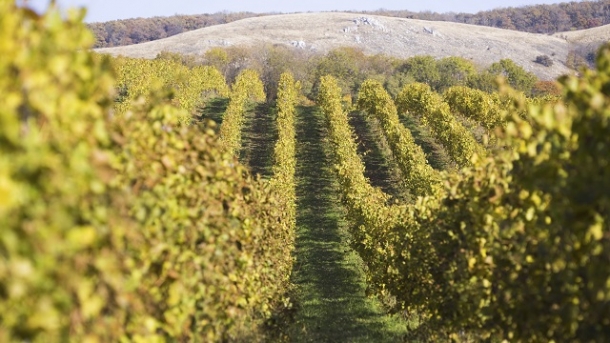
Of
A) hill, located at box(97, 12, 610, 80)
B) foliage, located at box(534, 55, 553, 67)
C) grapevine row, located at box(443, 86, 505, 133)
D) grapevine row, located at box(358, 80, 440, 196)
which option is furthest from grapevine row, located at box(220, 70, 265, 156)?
foliage, located at box(534, 55, 553, 67)

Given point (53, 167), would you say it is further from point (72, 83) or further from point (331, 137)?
point (331, 137)

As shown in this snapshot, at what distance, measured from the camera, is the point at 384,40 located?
506ft

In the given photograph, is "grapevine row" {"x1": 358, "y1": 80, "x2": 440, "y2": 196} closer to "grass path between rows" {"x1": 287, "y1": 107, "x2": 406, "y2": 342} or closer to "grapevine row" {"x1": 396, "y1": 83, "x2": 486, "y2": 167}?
"grapevine row" {"x1": 396, "y1": 83, "x2": 486, "y2": 167}

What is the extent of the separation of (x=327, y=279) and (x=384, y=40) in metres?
137

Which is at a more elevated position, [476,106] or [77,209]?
[77,209]

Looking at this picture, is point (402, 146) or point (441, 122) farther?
point (441, 122)

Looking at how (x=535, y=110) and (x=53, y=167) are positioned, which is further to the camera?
(x=535, y=110)

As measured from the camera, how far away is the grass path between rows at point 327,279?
17.3 meters

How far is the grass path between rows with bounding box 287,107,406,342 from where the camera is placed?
17.3 meters

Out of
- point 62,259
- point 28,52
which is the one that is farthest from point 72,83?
point 62,259

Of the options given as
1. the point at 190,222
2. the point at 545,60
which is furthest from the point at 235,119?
the point at 545,60

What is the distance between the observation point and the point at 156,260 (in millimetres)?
5617

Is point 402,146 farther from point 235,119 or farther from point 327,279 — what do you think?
point 327,279

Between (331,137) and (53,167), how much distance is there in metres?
36.5
